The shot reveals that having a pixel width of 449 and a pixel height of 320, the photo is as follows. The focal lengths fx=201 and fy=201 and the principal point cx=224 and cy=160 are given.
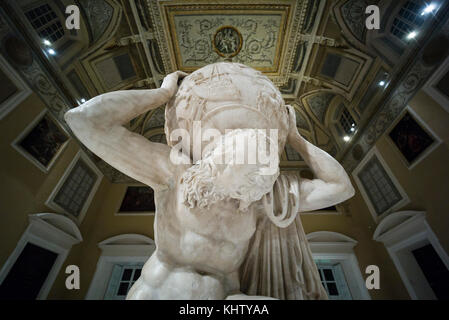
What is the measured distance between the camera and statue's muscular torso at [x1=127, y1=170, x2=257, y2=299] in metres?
0.95

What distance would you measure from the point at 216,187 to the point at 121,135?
1.78 feet

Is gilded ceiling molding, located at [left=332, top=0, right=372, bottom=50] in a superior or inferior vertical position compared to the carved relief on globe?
inferior

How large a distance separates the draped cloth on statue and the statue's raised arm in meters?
0.60

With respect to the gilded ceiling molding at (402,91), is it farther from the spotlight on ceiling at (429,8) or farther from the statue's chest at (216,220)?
the statue's chest at (216,220)

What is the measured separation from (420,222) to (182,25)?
844cm

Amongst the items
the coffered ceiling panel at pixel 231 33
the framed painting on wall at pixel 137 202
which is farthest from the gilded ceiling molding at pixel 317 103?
the framed painting on wall at pixel 137 202

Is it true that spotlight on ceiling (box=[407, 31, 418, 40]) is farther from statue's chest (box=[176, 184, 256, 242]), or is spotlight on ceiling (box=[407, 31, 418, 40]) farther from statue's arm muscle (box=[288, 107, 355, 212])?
statue's chest (box=[176, 184, 256, 242])

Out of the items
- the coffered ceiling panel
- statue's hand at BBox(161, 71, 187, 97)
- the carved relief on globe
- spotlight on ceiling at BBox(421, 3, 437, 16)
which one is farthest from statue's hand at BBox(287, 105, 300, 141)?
the carved relief on globe

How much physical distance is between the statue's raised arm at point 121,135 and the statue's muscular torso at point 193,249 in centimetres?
13

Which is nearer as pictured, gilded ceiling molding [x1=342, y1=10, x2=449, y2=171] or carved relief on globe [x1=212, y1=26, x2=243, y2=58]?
gilded ceiling molding [x1=342, y1=10, x2=449, y2=171]

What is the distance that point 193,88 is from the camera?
1155 millimetres

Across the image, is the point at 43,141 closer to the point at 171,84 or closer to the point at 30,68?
the point at 30,68

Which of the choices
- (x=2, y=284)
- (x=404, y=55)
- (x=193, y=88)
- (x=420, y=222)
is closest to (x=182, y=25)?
(x=404, y=55)

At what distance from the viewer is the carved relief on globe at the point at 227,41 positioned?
683 centimetres
